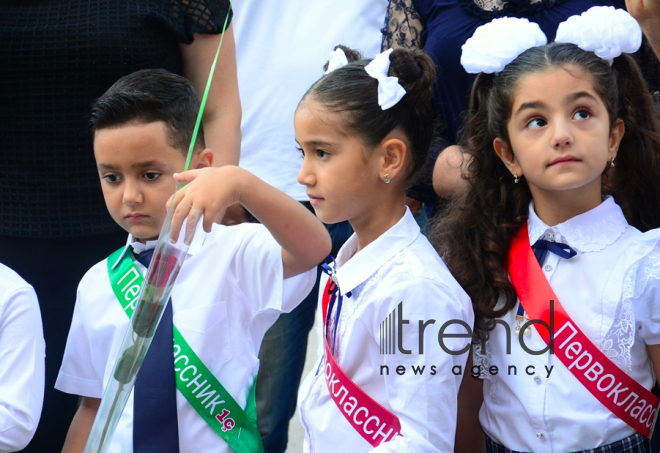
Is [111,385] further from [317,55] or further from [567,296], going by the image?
[317,55]

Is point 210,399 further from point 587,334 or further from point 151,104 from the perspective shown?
point 587,334

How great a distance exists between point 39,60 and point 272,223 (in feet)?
2.60

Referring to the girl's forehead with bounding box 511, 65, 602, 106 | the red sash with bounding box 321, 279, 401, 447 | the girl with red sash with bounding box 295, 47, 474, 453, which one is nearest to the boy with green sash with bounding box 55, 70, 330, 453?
the girl with red sash with bounding box 295, 47, 474, 453

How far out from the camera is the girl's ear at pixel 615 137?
6.51ft

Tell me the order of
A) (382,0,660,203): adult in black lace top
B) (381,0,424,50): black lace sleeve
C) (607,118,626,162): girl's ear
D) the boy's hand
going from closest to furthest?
1. the boy's hand
2. (607,118,626,162): girl's ear
3. (382,0,660,203): adult in black lace top
4. (381,0,424,50): black lace sleeve

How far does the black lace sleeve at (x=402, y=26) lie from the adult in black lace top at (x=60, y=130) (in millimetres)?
538

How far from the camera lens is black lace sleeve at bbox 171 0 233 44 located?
2.27 meters

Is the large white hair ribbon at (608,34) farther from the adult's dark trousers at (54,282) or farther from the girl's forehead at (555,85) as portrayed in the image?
the adult's dark trousers at (54,282)

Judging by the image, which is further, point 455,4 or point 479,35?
point 455,4

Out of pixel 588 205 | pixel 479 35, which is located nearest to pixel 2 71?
pixel 479 35

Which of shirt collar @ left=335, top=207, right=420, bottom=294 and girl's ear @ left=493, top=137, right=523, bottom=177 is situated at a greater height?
girl's ear @ left=493, top=137, right=523, bottom=177

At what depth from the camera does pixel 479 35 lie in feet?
6.90

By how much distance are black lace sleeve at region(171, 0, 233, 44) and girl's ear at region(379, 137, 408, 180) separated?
0.63 m

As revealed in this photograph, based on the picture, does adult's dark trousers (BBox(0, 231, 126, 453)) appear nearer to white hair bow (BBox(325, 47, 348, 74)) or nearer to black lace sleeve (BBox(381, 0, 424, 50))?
white hair bow (BBox(325, 47, 348, 74))
